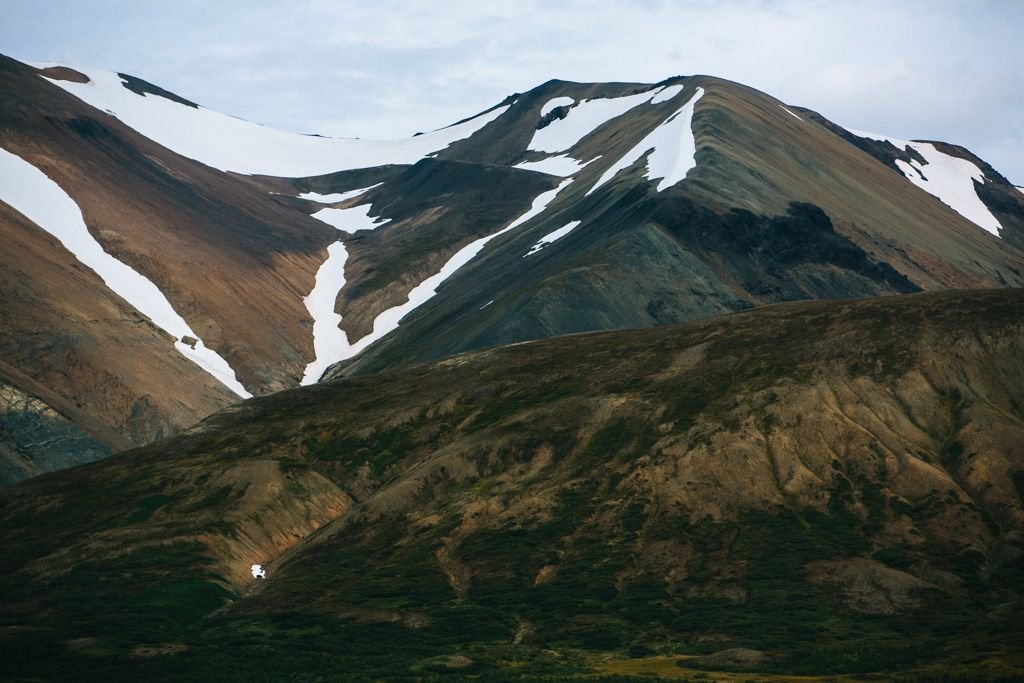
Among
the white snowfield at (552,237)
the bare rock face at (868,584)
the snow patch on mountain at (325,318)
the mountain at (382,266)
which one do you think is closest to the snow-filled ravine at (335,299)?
the snow patch on mountain at (325,318)

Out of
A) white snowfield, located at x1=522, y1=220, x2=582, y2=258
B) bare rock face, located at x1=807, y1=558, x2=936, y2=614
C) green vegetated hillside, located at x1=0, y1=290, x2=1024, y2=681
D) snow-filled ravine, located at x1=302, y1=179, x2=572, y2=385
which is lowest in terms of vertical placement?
bare rock face, located at x1=807, y1=558, x2=936, y2=614

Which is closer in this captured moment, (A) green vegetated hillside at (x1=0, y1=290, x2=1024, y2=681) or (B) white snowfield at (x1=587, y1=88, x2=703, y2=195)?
(A) green vegetated hillside at (x1=0, y1=290, x2=1024, y2=681)

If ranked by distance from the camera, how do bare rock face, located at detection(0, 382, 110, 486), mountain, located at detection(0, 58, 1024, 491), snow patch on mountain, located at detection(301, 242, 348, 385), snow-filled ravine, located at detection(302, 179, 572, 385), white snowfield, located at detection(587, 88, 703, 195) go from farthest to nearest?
snow-filled ravine, located at detection(302, 179, 572, 385) < snow patch on mountain, located at detection(301, 242, 348, 385) < white snowfield, located at detection(587, 88, 703, 195) < mountain, located at detection(0, 58, 1024, 491) < bare rock face, located at detection(0, 382, 110, 486)

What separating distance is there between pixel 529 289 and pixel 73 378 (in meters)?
43.1

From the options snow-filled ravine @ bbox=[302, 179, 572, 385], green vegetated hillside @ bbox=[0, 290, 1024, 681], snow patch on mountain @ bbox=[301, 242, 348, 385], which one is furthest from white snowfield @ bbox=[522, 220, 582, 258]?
green vegetated hillside @ bbox=[0, 290, 1024, 681]

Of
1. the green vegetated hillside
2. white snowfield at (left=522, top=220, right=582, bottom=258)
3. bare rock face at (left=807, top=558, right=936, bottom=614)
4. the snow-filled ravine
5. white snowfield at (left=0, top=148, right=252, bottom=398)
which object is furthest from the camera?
the snow-filled ravine

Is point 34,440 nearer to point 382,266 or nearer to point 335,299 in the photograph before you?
point 335,299

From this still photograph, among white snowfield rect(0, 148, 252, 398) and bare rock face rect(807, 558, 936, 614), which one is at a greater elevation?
white snowfield rect(0, 148, 252, 398)

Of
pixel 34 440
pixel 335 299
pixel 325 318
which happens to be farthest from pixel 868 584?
pixel 335 299

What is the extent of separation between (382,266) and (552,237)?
124 feet

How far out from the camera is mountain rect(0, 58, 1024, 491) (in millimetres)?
125312

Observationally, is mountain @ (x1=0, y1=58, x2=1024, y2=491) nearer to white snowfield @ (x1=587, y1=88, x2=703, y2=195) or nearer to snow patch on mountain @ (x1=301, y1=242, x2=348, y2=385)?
snow patch on mountain @ (x1=301, y1=242, x2=348, y2=385)

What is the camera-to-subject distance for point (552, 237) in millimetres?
158125

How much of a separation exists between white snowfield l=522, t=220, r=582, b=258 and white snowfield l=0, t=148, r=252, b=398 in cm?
3628
